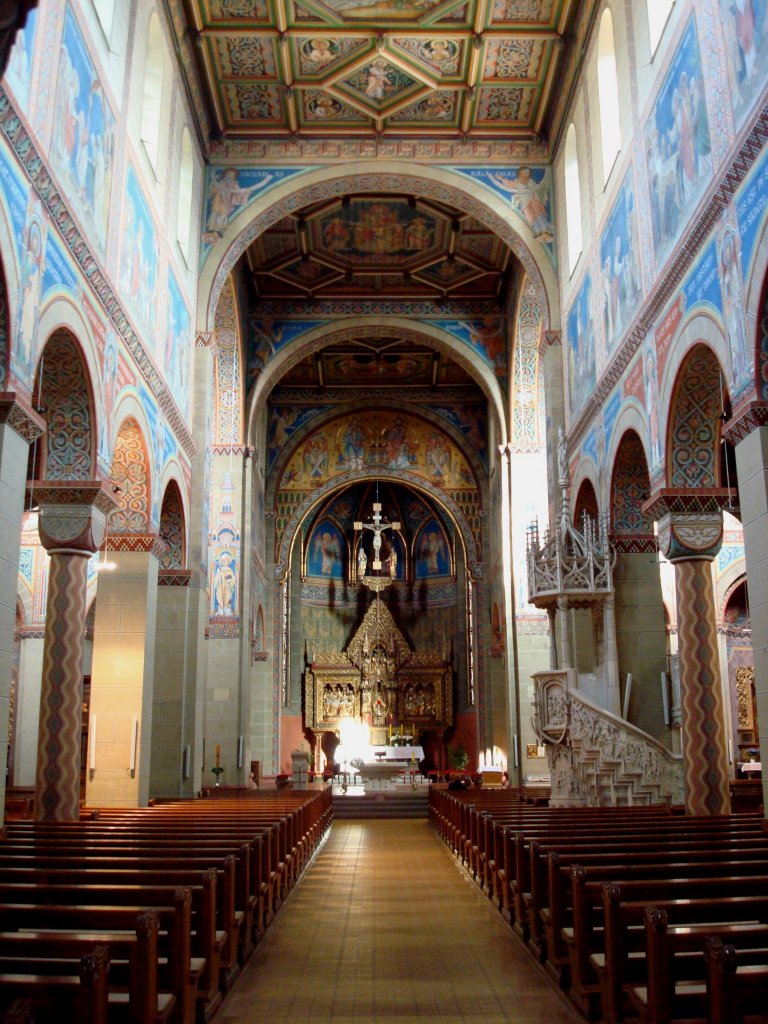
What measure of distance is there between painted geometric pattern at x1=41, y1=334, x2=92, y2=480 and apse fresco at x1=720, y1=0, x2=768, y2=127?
310 inches

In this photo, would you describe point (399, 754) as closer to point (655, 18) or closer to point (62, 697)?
point (62, 697)

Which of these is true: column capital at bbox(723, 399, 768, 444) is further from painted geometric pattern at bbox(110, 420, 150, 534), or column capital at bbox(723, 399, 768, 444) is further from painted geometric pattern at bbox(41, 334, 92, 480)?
painted geometric pattern at bbox(110, 420, 150, 534)

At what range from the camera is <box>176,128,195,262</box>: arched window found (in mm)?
18047

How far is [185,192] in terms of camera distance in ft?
60.6

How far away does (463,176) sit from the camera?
20078 millimetres

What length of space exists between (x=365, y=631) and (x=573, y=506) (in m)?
19.1

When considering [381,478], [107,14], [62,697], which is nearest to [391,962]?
[62,697]

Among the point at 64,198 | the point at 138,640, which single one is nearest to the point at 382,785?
the point at 138,640

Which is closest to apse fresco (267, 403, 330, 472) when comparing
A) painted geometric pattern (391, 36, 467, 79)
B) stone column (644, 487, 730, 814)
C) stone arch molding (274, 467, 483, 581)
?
stone arch molding (274, 467, 483, 581)

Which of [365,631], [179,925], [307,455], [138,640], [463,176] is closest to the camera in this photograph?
[179,925]

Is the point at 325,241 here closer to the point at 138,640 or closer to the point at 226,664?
the point at 226,664

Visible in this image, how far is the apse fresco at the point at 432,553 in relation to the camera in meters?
36.8

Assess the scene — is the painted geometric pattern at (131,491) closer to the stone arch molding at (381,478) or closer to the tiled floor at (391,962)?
the tiled floor at (391,962)

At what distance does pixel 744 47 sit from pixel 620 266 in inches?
210
